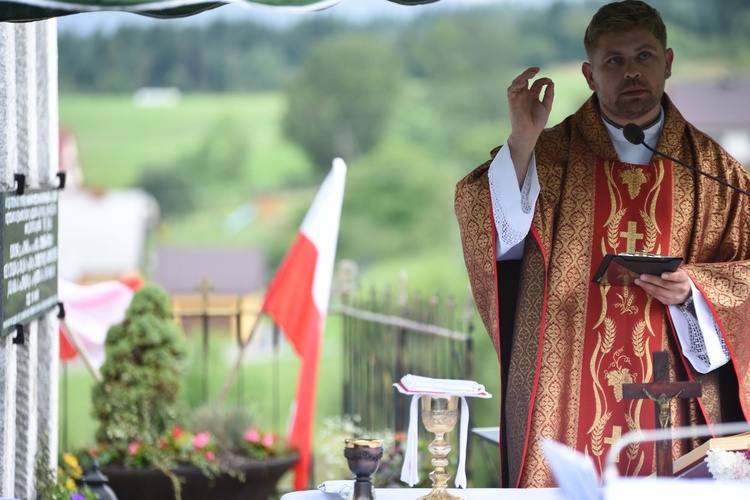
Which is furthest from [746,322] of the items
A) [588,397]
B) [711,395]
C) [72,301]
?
[72,301]

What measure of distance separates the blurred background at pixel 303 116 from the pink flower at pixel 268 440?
24.5 m

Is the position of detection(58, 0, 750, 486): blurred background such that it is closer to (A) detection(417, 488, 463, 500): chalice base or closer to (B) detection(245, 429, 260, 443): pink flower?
(B) detection(245, 429, 260, 443): pink flower

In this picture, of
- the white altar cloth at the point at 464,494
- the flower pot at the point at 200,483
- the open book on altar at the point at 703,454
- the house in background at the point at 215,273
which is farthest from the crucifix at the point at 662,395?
the house in background at the point at 215,273

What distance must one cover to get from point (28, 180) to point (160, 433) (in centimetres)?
272

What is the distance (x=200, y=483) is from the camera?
573 cm

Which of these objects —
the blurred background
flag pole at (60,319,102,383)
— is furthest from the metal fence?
the blurred background

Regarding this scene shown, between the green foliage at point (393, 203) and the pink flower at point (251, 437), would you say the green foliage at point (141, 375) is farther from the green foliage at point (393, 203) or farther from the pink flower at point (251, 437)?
the green foliage at point (393, 203)

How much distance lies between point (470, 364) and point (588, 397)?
289 centimetres

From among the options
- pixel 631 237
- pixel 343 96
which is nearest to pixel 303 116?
pixel 343 96

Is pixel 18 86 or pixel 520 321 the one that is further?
pixel 18 86

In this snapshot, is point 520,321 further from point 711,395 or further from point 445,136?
point 445,136

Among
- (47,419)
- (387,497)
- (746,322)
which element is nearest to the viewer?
(387,497)

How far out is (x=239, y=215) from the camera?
3391 centimetres

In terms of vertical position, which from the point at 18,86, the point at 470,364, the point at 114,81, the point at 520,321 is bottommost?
the point at 470,364
